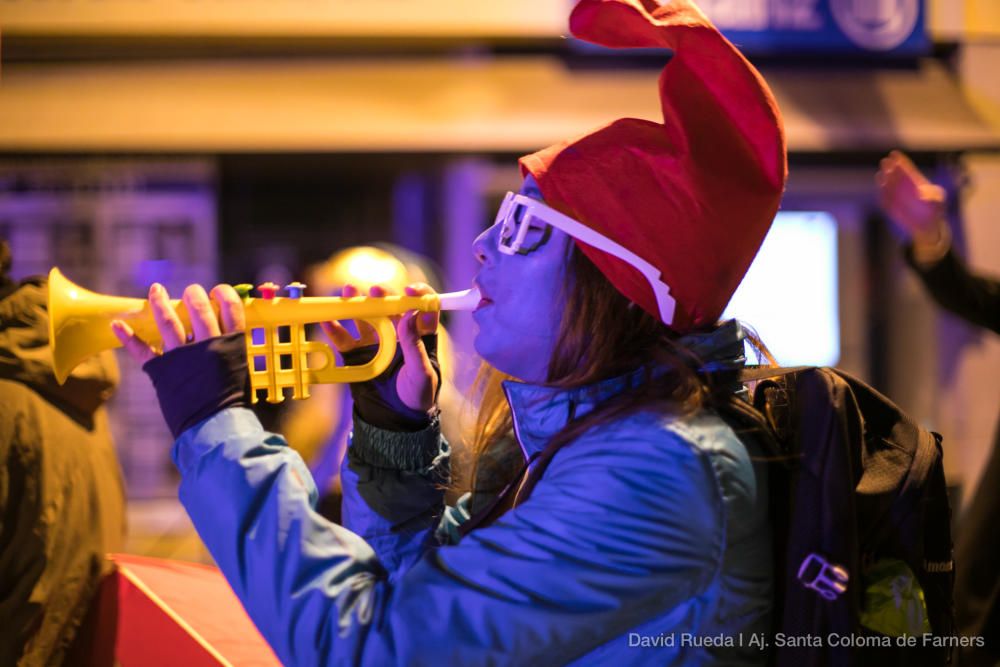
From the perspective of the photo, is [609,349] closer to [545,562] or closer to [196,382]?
[545,562]

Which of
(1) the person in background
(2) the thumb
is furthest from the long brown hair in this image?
(1) the person in background

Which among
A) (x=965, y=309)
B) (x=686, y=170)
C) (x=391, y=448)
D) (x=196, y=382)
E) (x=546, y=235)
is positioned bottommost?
(x=391, y=448)

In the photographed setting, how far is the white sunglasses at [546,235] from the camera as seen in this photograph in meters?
1.46

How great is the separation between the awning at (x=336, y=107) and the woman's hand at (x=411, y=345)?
4546 mm

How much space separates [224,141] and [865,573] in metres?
5.84

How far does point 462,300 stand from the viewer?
1877mm

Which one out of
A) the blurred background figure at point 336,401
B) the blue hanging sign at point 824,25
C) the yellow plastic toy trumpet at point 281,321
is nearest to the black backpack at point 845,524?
the yellow plastic toy trumpet at point 281,321

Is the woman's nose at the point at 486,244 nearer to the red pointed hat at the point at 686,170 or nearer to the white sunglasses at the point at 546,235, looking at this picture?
the white sunglasses at the point at 546,235

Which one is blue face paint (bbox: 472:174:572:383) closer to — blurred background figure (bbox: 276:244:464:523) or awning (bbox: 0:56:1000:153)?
blurred background figure (bbox: 276:244:464:523)

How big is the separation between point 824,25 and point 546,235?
6387mm

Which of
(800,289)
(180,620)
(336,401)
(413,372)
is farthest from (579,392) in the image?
(800,289)

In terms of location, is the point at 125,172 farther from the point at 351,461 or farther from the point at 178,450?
the point at 178,450

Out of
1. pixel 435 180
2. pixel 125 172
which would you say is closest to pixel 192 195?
pixel 125 172

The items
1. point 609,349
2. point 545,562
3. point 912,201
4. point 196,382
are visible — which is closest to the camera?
point 545,562
